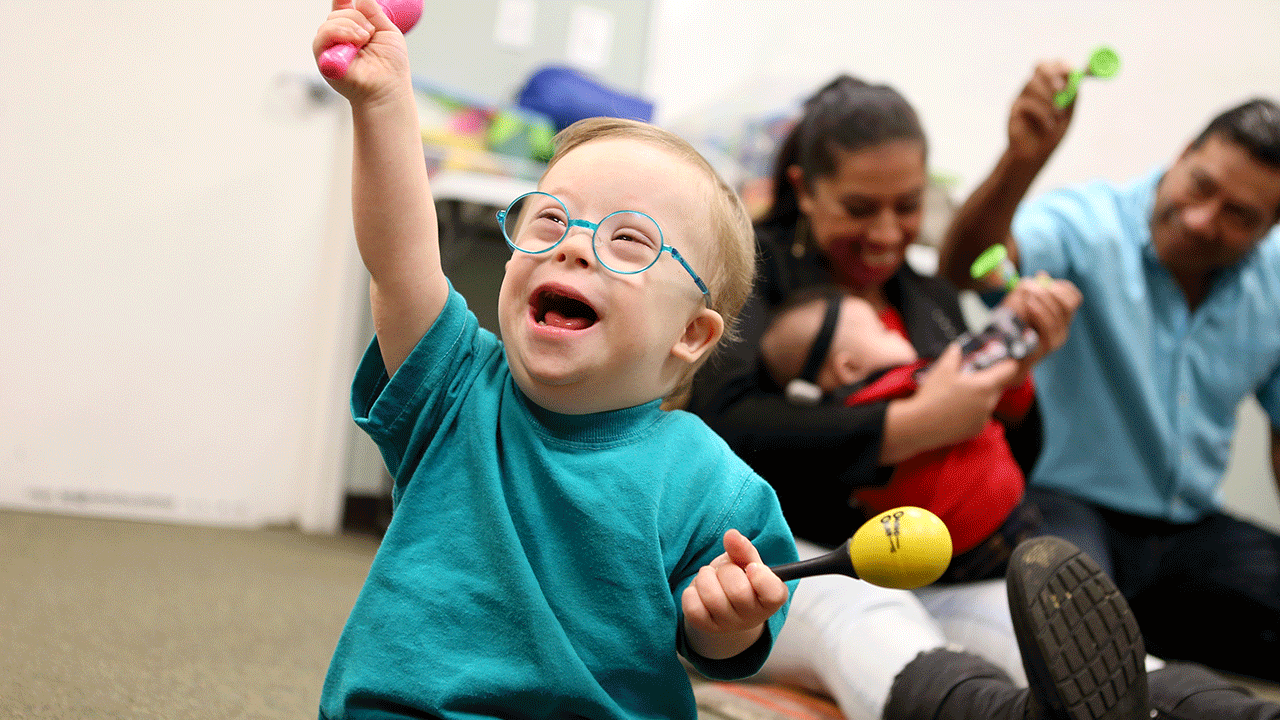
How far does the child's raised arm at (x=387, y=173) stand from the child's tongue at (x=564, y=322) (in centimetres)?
6

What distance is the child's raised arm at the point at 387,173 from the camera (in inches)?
18.6

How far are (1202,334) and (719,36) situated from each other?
56.7 inches

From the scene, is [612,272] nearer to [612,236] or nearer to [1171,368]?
[612,236]

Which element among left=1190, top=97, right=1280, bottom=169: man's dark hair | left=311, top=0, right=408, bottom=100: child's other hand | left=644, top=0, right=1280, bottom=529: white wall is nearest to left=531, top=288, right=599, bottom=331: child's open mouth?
left=311, top=0, right=408, bottom=100: child's other hand

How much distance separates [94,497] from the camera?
1813mm

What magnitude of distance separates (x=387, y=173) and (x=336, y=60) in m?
0.06

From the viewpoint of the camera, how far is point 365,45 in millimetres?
480

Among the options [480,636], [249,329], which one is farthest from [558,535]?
[249,329]

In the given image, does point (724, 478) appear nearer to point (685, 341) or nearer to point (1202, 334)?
point (685, 341)

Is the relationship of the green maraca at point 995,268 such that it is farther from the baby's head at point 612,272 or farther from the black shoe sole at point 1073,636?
the baby's head at point 612,272

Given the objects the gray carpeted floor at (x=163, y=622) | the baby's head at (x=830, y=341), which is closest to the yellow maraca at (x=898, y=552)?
the gray carpeted floor at (x=163, y=622)

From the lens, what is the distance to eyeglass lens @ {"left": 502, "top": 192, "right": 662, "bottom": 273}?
525mm

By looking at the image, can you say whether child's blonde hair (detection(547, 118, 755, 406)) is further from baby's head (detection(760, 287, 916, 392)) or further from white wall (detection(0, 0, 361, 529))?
white wall (detection(0, 0, 361, 529))

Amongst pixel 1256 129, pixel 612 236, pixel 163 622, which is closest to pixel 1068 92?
pixel 1256 129
